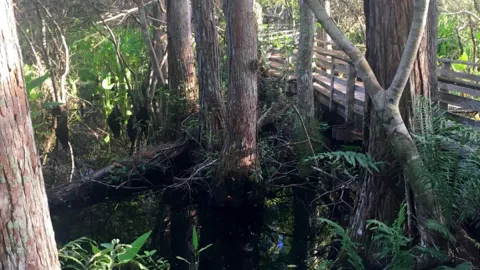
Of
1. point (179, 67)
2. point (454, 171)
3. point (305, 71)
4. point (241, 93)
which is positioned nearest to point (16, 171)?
point (454, 171)

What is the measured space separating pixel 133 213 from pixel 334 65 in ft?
17.1

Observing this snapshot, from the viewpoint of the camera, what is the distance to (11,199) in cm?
329

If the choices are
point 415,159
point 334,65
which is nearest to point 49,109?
point 334,65

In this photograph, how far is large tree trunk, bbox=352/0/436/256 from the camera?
5.67 m

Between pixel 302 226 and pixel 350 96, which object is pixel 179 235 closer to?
A: pixel 302 226

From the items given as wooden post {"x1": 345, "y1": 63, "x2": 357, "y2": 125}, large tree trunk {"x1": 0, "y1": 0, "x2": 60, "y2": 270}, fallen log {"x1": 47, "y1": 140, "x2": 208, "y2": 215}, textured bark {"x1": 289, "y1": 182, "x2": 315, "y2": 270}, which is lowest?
textured bark {"x1": 289, "y1": 182, "x2": 315, "y2": 270}

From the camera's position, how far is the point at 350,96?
10797 millimetres

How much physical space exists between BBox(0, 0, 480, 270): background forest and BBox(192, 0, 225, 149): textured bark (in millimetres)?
29

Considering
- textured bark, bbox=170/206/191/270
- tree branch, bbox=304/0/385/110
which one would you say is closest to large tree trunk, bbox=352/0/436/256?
tree branch, bbox=304/0/385/110

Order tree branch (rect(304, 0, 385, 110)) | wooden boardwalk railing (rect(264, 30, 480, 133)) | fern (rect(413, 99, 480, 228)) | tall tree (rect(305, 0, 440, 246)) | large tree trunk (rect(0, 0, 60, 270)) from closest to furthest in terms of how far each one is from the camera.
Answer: large tree trunk (rect(0, 0, 60, 270)), fern (rect(413, 99, 480, 228)), tall tree (rect(305, 0, 440, 246)), tree branch (rect(304, 0, 385, 110)), wooden boardwalk railing (rect(264, 30, 480, 133))

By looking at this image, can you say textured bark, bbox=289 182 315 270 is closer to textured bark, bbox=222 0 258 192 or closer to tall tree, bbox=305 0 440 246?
textured bark, bbox=222 0 258 192

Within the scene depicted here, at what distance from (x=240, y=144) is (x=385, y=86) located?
4.67 metres

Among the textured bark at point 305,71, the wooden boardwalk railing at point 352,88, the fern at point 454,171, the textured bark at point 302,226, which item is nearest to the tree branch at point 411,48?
the fern at point 454,171

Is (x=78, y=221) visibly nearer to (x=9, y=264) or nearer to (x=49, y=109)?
(x=49, y=109)
